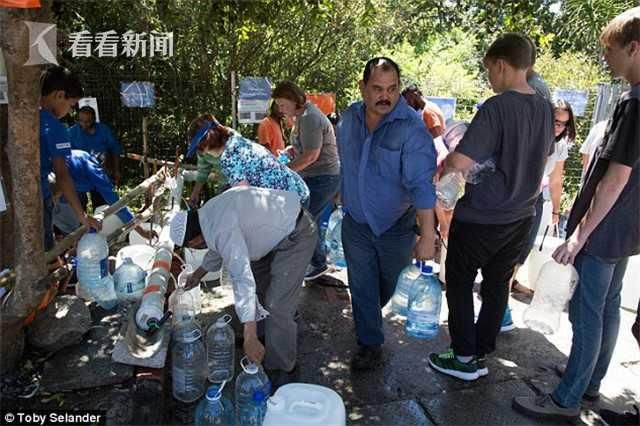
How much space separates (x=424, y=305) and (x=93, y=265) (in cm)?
206

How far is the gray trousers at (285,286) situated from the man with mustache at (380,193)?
→ 38 centimetres

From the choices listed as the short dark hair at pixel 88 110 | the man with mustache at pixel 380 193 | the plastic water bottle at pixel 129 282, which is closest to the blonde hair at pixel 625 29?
the man with mustache at pixel 380 193

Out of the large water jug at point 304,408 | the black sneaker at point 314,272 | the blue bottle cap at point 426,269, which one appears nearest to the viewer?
the large water jug at point 304,408

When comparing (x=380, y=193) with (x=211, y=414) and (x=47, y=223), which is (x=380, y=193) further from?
(x=47, y=223)

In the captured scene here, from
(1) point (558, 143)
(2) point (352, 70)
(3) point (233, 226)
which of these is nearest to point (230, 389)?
(3) point (233, 226)

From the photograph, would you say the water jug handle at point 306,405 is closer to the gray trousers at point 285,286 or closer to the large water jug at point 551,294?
the gray trousers at point 285,286

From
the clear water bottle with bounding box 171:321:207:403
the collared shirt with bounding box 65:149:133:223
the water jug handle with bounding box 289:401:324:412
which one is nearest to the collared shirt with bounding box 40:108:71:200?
the collared shirt with bounding box 65:149:133:223

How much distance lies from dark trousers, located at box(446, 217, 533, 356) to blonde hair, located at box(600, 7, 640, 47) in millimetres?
1054

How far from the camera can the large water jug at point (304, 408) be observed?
2.03 meters

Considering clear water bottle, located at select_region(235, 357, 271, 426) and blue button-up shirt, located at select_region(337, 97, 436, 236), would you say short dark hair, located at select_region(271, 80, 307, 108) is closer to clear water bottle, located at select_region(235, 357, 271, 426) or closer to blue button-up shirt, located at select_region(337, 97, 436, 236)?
blue button-up shirt, located at select_region(337, 97, 436, 236)

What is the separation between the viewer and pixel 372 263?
3.15 m

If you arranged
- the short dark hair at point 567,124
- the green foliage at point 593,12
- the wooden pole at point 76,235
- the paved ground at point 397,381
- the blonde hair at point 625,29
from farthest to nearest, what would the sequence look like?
the green foliage at point 593,12 → the short dark hair at point 567,124 → the wooden pole at point 76,235 → the paved ground at point 397,381 → the blonde hair at point 625,29

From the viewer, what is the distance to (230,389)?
2986 millimetres

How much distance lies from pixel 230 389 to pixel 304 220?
3.62 ft
